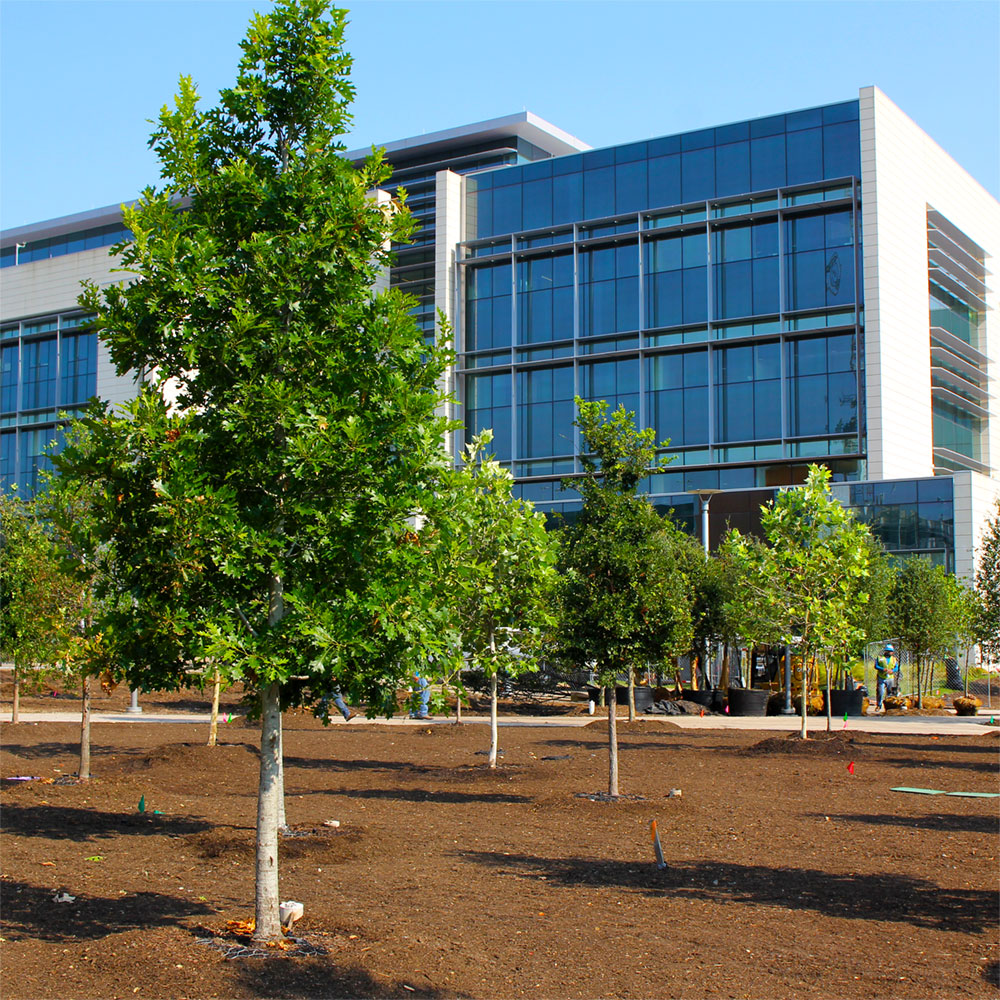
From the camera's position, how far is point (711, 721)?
103 ft

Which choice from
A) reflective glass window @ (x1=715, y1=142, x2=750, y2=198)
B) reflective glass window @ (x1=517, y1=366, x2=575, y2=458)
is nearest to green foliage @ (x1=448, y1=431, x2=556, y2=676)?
reflective glass window @ (x1=517, y1=366, x2=575, y2=458)

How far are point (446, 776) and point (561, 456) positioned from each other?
143ft

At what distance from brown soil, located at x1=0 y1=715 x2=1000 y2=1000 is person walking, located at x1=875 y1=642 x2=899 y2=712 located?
60.6 feet

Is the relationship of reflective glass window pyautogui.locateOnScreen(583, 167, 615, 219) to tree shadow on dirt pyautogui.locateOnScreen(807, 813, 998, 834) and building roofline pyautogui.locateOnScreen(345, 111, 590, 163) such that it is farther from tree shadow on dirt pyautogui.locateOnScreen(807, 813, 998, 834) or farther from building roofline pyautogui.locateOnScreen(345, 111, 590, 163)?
tree shadow on dirt pyautogui.locateOnScreen(807, 813, 998, 834)

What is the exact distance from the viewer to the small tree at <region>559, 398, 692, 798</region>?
14.1 metres

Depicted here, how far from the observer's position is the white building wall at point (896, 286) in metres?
53.4

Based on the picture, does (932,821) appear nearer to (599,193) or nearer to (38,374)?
(599,193)

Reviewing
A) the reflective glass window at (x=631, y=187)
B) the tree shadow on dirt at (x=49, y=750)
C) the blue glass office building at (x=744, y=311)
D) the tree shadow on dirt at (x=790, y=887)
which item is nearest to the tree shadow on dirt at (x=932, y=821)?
the tree shadow on dirt at (x=790, y=887)

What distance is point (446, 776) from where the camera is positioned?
1731cm

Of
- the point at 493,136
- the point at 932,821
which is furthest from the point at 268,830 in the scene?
the point at 493,136

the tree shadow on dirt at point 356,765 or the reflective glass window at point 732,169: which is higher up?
the reflective glass window at point 732,169

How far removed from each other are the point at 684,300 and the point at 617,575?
4648cm

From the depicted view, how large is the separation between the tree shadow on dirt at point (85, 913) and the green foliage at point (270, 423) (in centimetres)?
192

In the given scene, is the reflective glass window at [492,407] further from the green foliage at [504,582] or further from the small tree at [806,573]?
the green foliage at [504,582]
